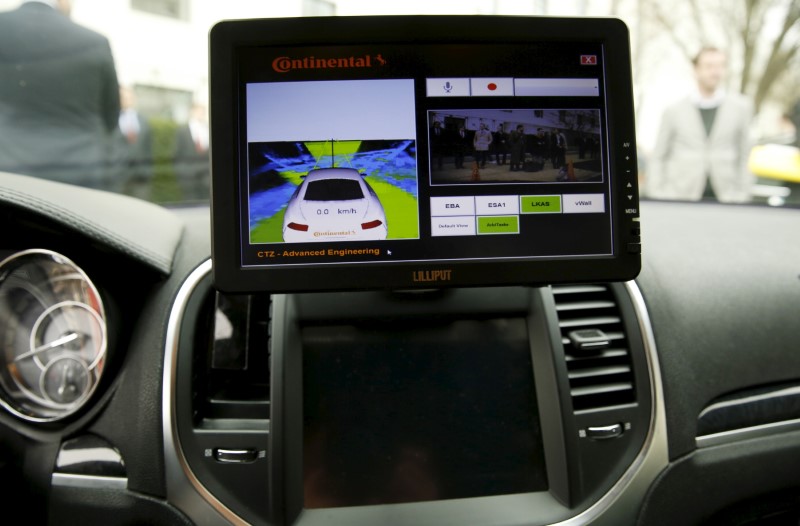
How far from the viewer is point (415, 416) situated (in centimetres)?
148

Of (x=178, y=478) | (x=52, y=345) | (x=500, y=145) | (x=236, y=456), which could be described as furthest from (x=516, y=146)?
(x=52, y=345)

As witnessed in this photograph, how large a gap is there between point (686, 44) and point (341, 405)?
195 centimetres

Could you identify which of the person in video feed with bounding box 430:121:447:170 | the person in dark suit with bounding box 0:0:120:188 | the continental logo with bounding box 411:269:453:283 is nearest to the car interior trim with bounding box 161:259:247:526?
the continental logo with bounding box 411:269:453:283

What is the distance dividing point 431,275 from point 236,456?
57 cm

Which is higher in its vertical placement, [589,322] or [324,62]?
[324,62]

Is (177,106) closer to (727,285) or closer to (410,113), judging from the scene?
(410,113)

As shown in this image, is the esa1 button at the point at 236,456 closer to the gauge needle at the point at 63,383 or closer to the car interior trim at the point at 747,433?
the gauge needle at the point at 63,383

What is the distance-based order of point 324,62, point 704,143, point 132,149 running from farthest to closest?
1. point 704,143
2. point 132,149
3. point 324,62

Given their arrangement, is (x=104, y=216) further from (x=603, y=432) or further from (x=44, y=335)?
(x=603, y=432)

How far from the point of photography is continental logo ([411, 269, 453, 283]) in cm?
127

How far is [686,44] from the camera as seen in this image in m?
2.53

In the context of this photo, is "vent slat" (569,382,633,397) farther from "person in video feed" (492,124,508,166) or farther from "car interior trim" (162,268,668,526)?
"person in video feed" (492,124,508,166)

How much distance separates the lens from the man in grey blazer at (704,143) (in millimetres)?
2492

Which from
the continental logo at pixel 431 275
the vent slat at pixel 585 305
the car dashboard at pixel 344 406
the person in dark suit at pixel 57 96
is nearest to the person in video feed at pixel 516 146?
the continental logo at pixel 431 275
